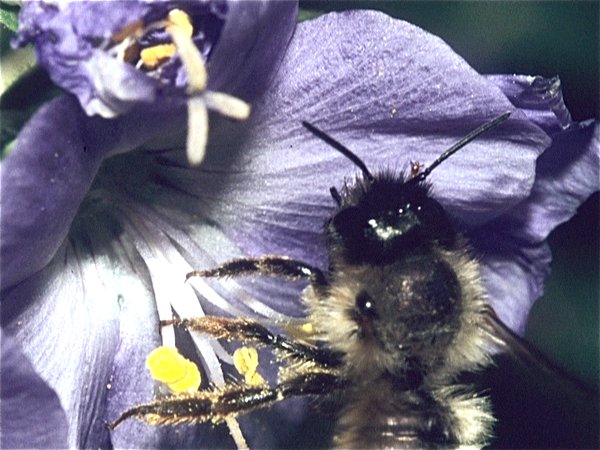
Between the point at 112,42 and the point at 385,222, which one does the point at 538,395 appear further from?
the point at 112,42

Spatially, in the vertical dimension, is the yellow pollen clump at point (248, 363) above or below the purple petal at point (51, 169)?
below

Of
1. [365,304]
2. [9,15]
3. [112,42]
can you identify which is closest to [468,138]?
[365,304]

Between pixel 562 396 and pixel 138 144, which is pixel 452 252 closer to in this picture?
pixel 562 396

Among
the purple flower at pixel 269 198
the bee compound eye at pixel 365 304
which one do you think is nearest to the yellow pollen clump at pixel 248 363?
the purple flower at pixel 269 198

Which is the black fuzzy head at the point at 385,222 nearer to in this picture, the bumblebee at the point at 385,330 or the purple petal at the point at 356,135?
the bumblebee at the point at 385,330

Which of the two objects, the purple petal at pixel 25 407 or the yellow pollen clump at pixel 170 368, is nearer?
the purple petal at pixel 25 407

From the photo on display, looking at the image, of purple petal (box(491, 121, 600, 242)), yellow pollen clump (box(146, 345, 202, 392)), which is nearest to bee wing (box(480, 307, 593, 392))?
purple petal (box(491, 121, 600, 242))
